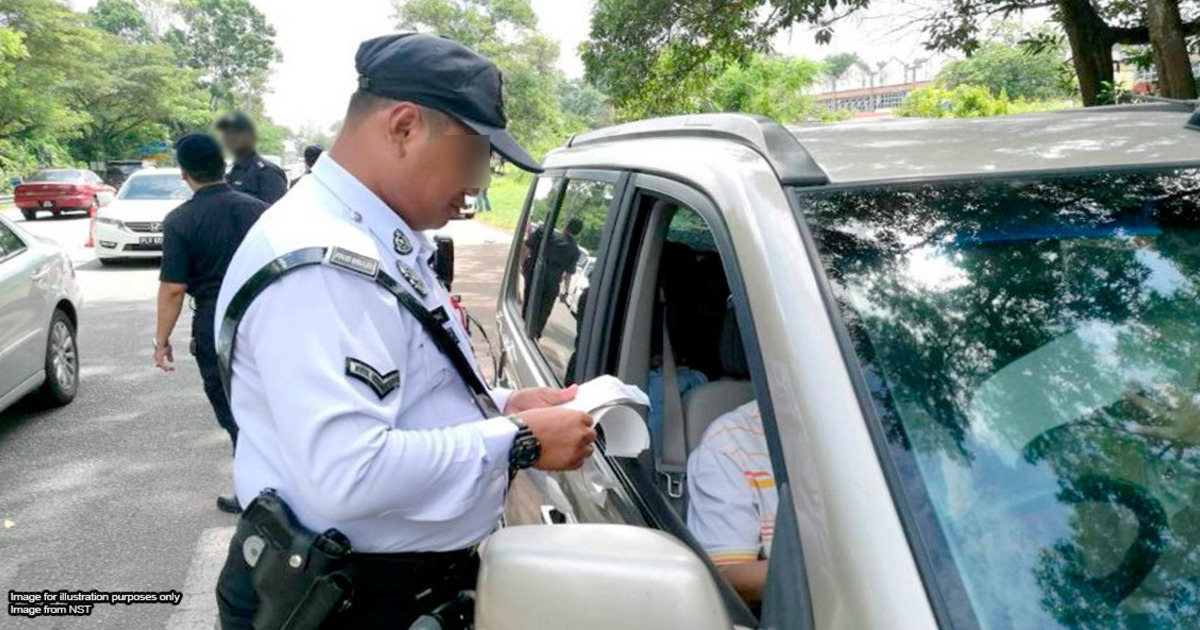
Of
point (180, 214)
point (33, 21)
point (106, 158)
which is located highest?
point (33, 21)

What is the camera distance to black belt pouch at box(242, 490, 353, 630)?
1.54 metres

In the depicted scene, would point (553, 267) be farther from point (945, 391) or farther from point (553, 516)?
point (945, 391)

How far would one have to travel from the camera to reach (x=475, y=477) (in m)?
1.50

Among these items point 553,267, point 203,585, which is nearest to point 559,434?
point 553,267

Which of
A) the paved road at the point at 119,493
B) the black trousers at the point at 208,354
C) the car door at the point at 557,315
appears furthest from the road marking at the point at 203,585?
the car door at the point at 557,315

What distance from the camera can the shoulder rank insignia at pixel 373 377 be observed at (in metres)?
1.40

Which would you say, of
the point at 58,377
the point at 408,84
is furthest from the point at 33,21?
the point at 408,84

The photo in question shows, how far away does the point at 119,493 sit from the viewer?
499 centimetres

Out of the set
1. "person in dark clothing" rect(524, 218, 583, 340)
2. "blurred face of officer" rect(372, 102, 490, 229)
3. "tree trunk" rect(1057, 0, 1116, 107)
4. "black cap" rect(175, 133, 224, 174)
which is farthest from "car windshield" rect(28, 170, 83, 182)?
"blurred face of officer" rect(372, 102, 490, 229)

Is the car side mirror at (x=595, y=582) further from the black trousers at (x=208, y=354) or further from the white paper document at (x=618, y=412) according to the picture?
the black trousers at (x=208, y=354)

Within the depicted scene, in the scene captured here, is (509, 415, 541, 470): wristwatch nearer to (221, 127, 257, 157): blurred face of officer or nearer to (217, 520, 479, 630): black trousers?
(217, 520, 479, 630): black trousers

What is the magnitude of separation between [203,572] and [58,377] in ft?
10.1

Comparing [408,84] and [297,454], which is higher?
[408,84]

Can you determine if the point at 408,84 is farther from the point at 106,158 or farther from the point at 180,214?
the point at 106,158
